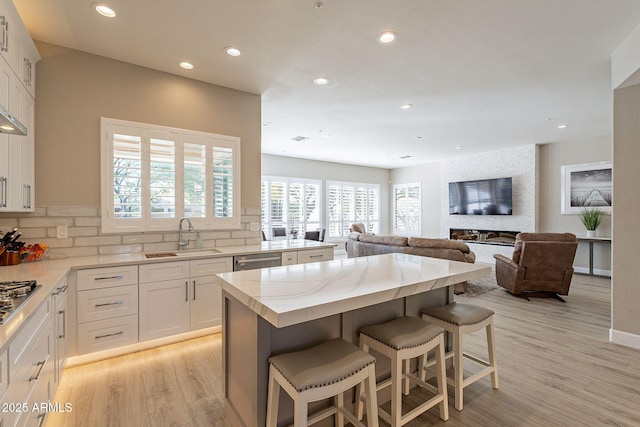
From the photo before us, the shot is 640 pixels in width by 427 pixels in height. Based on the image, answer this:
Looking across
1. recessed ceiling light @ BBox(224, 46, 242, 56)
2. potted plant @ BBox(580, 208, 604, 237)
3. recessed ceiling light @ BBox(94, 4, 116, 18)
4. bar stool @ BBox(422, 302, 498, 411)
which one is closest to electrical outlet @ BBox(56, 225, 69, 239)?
recessed ceiling light @ BBox(94, 4, 116, 18)

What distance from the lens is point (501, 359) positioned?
275 centimetres

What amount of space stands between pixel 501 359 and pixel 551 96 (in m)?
3.55

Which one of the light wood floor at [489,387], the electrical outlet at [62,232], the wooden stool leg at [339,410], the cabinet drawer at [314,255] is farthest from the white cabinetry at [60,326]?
the cabinet drawer at [314,255]

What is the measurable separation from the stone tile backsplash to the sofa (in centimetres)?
343

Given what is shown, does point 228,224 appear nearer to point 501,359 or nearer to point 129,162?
point 129,162

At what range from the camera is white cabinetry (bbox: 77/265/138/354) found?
2562mm

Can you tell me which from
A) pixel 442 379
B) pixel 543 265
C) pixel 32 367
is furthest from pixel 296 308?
pixel 543 265

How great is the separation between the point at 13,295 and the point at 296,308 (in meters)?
1.53

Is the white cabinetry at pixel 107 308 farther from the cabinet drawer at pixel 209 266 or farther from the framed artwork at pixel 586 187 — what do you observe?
the framed artwork at pixel 586 187

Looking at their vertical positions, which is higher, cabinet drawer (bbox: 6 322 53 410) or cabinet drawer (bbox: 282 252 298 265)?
cabinet drawer (bbox: 282 252 298 265)

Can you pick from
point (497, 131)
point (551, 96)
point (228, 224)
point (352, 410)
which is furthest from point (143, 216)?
point (497, 131)

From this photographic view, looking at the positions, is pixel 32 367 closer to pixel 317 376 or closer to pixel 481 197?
pixel 317 376

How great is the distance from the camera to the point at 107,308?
2656mm

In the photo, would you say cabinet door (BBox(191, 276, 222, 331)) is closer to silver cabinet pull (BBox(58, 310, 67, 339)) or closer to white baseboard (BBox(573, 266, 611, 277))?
silver cabinet pull (BBox(58, 310, 67, 339))
